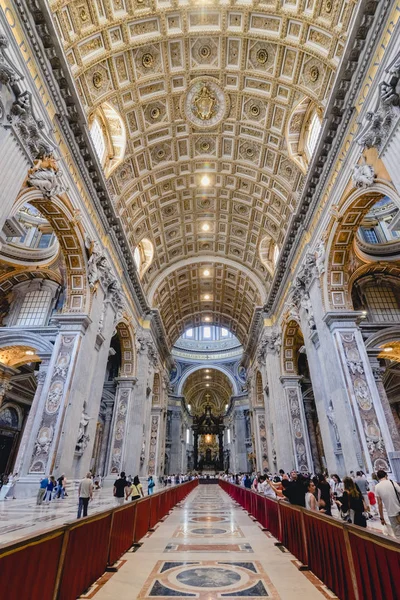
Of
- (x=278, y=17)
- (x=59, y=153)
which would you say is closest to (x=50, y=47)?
(x=59, y=153)

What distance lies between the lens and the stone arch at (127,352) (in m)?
19.2

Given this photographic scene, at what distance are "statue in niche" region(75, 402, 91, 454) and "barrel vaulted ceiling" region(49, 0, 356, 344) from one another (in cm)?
986

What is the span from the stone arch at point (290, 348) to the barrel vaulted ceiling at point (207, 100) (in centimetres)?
461

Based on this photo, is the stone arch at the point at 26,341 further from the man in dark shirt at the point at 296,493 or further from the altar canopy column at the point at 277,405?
the altar canopy column at the point at 277,405

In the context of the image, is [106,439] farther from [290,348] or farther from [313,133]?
[313,133]

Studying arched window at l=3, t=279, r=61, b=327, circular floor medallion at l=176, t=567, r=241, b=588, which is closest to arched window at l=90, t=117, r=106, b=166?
arched window at l=3, t=279, r=61, b=327

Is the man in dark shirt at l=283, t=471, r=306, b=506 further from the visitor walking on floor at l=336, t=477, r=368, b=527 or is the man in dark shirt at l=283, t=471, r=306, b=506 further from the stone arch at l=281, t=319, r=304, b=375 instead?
the stone arch at l=281, t=319, r=304, b=375

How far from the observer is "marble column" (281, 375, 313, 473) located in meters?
16.4

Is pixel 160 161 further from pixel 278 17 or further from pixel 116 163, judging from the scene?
pixel 278 17

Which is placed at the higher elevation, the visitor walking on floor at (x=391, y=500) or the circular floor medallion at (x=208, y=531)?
the visitor walking on floor at (x=391, y=500)

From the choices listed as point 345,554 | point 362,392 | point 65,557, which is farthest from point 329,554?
point 362,392

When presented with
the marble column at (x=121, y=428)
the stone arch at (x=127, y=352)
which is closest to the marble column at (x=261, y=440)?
the marble column at (x=121, y=428)

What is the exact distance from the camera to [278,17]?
11.1 metres

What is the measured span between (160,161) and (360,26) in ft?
34.3
